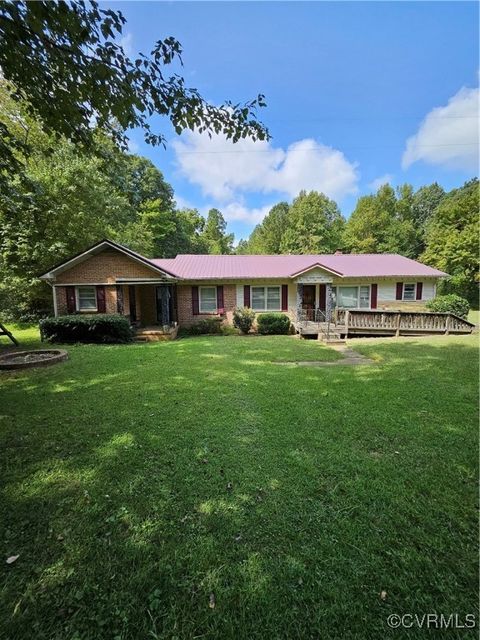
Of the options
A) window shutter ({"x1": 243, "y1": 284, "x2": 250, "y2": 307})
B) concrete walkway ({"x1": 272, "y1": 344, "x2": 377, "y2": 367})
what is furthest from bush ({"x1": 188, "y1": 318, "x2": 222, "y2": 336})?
concrete walkway ({"x1": 272, "y1": 344, "x2": 377, "y2": 367})

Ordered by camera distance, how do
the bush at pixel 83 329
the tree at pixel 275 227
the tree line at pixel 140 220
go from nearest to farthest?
the tree line at pixel 140 220 < the bush at pixel 83 329 < the tree at pixel 275 227

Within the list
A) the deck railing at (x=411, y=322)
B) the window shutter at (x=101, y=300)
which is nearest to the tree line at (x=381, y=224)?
the deck railing at (x=411, y=322)

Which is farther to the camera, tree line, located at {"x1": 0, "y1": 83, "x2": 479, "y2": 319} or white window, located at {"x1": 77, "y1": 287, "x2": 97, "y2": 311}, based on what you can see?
white window, located at {"x1": 77, "y1": 287, "x2": 97, "y2": 311}

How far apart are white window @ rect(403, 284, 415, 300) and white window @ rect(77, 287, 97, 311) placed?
1720 centimetres

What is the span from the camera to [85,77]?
10.8ft

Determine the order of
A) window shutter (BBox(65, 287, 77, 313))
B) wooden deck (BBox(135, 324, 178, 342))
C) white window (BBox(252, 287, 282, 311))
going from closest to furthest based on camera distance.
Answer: wooden deck (BBox(135, 324, 178, 342))
window shutter (BBox(65, 287, 77, 313))
white window (BBox(252, 287, 282, 311))

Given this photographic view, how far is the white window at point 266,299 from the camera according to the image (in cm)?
1695

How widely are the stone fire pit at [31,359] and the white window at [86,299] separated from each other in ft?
19.4

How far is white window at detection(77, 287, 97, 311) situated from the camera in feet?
48.1

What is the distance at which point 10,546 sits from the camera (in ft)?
7.62

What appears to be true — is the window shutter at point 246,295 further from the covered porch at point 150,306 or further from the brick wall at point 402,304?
the brick wall at point 402,304

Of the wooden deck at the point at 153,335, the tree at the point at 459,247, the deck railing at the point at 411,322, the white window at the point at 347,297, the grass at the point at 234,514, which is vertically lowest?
the grass at the point at 234,514

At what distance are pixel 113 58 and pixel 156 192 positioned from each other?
38142 mm

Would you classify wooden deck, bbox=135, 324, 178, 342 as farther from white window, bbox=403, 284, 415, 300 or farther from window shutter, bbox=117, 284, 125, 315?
white window, bbox=403, 284, 415, 300
